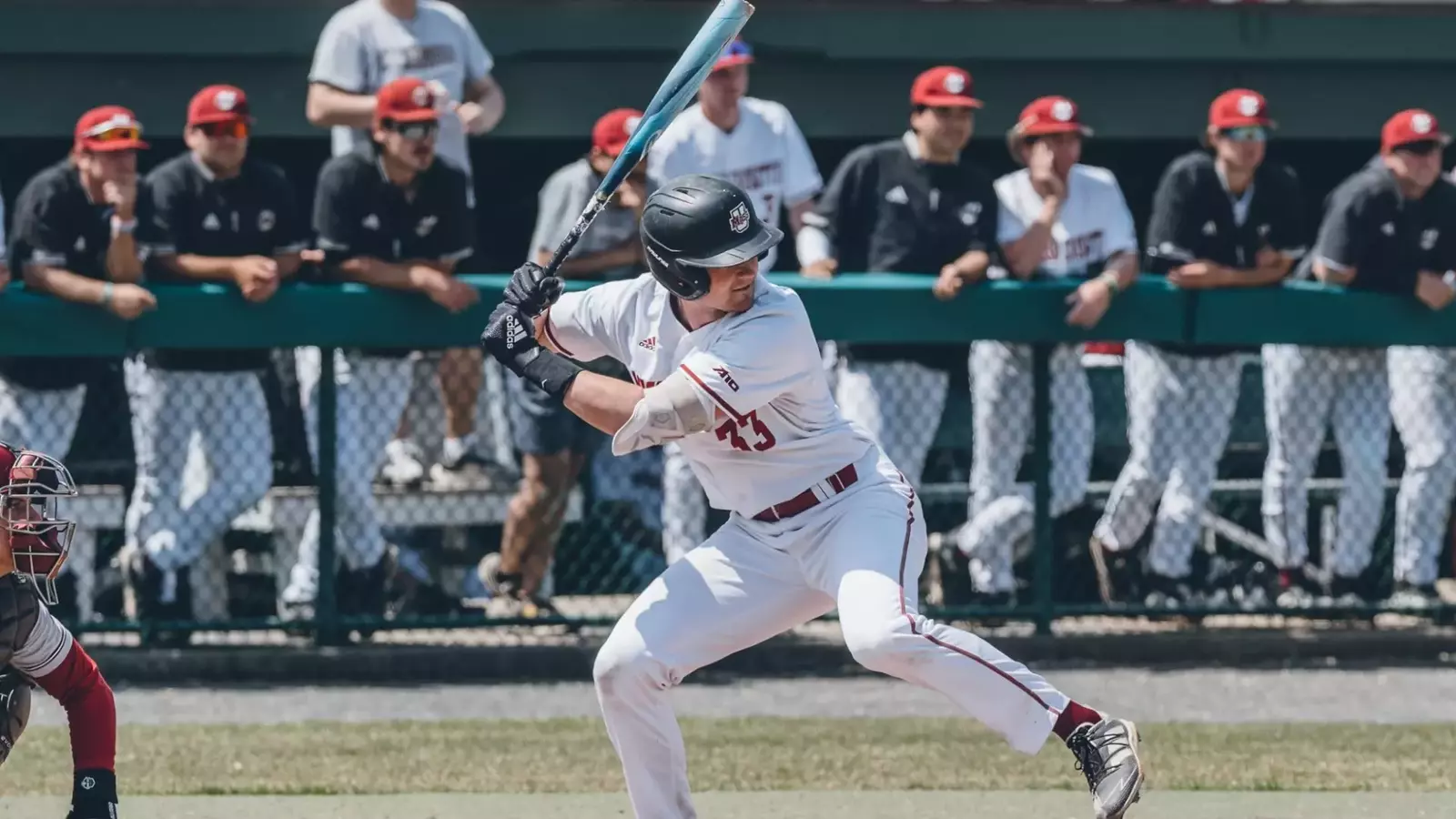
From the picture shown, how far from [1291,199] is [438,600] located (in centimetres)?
356

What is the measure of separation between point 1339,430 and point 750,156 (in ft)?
8.07

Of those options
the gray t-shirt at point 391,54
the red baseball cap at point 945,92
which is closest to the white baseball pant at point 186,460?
the gray t-shirt at point 391,54

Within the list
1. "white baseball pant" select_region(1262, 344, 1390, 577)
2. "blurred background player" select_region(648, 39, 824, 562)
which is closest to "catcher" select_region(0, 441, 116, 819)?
"blurred background player" select_region(648, 39, 824, 562)

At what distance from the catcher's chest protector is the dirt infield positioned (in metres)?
1.12

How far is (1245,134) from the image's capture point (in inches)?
334

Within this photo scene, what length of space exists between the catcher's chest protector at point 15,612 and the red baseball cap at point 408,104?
348 cm

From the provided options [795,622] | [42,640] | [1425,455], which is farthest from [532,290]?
[1425,455]

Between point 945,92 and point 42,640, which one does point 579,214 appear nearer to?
point 945,92

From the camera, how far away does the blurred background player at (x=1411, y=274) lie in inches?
328

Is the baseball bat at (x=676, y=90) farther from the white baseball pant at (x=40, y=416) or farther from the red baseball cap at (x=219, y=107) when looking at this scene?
the white baseball pant at (x=40, y=416)

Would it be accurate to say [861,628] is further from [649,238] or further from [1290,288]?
[1290,288]

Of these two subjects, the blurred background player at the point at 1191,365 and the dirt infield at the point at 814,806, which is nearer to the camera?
the dirt infield at the point at 814,806

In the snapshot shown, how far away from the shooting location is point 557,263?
534 cm

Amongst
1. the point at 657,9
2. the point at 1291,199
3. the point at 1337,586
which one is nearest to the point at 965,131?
the point at 1291,199
